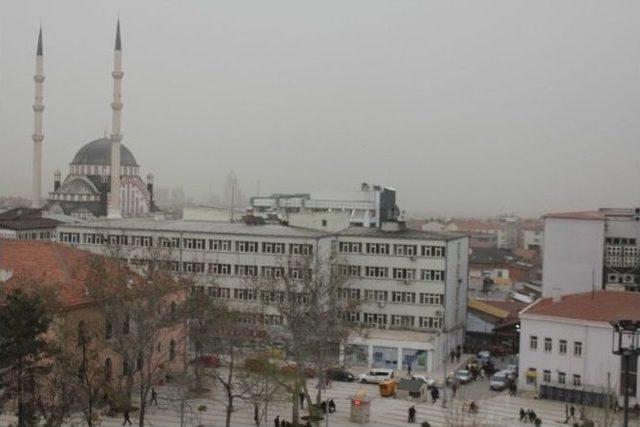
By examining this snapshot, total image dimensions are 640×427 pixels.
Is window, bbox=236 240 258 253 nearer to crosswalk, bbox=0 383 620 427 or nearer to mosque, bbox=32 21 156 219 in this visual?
crosswalk, bbox=0 383 620 427

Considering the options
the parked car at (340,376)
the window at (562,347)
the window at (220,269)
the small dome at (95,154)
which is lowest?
the parked car at (340,376)

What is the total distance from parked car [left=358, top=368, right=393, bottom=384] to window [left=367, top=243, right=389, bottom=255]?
4.34m

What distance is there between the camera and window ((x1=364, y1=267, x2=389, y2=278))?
85.7ft

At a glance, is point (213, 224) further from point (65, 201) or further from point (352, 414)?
point (65, 201)

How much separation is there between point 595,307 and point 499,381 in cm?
299

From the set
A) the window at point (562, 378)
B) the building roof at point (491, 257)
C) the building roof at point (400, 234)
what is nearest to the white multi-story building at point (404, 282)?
the building roof at point (400, 234)

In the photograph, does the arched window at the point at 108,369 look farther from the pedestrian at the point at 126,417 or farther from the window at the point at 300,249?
the window at the point at 300,249

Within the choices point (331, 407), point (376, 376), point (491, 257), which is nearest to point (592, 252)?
point (376, 376)

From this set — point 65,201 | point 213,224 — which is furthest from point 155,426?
point 65,201

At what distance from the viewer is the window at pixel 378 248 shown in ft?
85.5

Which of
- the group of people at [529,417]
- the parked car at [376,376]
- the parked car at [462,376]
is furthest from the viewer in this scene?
the parked car at [376,376]

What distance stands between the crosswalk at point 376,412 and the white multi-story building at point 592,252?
6030 mm

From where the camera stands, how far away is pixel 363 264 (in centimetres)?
2645

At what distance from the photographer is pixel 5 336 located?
13156 mm
